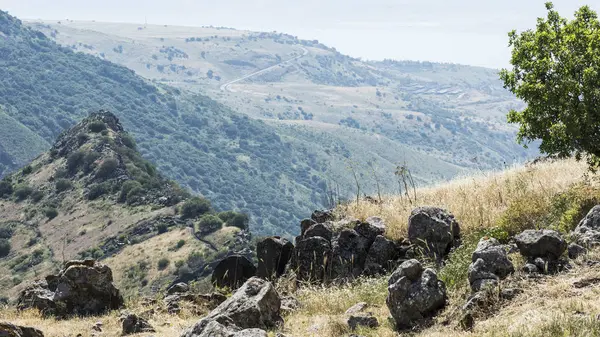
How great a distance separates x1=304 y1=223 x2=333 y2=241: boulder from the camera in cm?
1487

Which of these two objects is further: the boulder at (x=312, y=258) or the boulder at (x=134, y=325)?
the boulder at (x=312, y=258)

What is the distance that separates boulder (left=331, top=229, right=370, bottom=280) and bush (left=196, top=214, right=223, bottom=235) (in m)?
70.9

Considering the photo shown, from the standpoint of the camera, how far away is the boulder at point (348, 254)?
1402cm

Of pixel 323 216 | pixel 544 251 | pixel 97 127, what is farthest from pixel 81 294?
pixel 97 127

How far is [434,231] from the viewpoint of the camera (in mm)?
12906

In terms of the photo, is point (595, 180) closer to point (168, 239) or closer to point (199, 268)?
point (199, 268)

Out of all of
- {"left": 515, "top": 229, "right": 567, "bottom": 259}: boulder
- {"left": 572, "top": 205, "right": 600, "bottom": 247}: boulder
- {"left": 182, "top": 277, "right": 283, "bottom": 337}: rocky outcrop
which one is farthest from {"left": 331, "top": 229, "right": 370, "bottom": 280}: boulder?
{"left": 572, "top": 205, "right": 600, "bottom": 247}: boulder

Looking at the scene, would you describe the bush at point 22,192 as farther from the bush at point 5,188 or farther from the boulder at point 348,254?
the boulder at point 348,254

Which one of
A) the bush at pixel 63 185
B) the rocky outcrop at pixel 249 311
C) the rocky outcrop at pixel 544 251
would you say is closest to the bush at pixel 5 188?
the bush at pixel 63 185

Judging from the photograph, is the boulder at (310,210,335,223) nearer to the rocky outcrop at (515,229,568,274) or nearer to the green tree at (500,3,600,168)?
the green tree at (500,3,600,168)

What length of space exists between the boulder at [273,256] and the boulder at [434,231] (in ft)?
10.6

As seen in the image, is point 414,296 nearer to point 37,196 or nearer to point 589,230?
point 589,230

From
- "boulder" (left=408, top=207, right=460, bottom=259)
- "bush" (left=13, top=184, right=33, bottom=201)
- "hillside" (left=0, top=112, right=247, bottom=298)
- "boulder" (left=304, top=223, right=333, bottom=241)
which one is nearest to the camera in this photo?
"boulder" (left=408, top=207, right=460, bottom=259)

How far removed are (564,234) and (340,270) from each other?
451 centimetres
